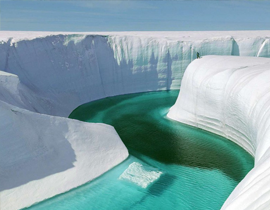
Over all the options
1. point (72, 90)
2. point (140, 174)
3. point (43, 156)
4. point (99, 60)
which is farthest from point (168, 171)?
point (99, 60)

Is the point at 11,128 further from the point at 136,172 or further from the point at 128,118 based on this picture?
the point at 128,118

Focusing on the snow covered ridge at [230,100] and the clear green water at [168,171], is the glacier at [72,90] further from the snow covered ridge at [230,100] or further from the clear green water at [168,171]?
the clear green water at [168,171]

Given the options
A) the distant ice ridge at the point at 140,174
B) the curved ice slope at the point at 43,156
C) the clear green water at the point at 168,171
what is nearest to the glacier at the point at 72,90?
the curved ice slope at the point at 43,156

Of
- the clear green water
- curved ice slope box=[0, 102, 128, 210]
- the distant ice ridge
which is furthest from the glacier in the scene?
the distant ice ridge

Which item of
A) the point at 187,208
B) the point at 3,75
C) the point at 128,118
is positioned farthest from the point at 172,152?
the point at 3,75

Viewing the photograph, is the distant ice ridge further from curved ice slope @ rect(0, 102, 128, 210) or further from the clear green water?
curved ice slope @ rect(0, 102, 128, 210)
